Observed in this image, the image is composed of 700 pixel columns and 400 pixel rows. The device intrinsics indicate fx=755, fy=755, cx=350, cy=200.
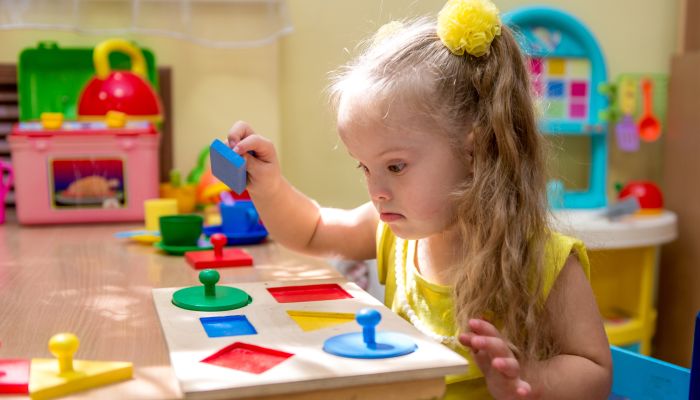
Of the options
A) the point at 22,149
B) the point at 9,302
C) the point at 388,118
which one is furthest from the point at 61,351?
the point at 22,149

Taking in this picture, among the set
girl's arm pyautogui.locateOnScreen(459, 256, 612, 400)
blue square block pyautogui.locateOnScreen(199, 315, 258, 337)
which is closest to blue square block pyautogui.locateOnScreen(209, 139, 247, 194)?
blue square block pyautogui.locateOnScreen(199, 315, 258, 337)

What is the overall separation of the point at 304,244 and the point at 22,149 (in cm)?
61

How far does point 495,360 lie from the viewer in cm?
63

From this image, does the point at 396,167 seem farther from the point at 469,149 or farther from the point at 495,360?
the point at 495,360

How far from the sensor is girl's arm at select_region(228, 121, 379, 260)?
3.19ft

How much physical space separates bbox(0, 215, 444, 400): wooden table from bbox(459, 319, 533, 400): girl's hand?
0.09 m

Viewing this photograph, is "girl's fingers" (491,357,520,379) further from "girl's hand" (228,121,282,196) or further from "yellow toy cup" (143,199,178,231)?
"yellow toy cup" (143,199,178,231)

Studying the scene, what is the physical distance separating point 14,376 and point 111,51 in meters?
1.11

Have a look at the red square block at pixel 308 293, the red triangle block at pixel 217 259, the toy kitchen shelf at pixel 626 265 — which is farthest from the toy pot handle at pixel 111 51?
the toy kitchen shelf at pixel 626 265

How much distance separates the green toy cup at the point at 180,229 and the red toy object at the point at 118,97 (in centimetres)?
41

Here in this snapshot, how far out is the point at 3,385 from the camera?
0.54 metres

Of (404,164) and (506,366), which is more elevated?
(404,164)

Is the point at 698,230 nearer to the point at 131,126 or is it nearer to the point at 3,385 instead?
the point at 131,126

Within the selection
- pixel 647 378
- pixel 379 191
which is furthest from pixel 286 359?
pixel 647 378
